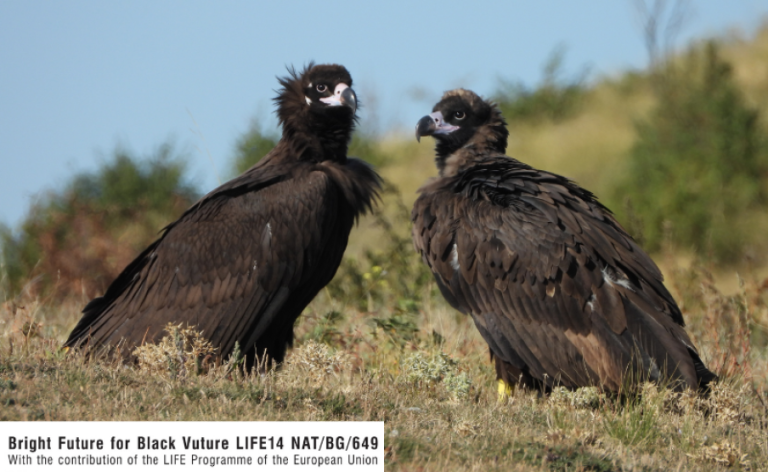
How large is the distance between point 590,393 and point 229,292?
266cm

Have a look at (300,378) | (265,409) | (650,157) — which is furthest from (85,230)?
(650,157)

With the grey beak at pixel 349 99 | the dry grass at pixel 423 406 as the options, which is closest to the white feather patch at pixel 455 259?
the dry grass at pixel 423 406

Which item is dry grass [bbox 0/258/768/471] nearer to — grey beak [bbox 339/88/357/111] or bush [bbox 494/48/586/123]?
grey beak [bbox 339/88/357/111]

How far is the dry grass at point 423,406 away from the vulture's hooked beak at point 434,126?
1875mm

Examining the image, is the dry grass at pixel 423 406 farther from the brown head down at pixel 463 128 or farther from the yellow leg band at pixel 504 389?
the brown head down at pixel 463 128

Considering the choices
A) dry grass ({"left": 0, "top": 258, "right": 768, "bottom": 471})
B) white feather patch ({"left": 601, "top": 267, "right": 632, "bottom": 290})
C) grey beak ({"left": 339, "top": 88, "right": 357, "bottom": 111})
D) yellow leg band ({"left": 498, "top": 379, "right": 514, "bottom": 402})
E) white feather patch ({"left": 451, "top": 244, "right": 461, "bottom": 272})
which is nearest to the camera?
dry grass ({"left": 0, "top": 258, "right": 768, "bottom": 471})

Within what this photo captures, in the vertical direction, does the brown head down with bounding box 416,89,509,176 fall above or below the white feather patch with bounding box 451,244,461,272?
above

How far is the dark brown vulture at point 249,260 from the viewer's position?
5.94m

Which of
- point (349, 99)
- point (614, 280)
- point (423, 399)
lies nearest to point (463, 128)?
point (349, 99)

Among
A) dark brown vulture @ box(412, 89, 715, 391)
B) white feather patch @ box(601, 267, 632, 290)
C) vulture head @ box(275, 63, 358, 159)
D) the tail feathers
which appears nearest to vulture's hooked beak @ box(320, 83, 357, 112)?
vulture head @ box(275, 63, 358, 159)

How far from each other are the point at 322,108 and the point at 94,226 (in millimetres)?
7839

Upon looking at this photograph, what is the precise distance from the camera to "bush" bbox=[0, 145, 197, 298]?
12.1 m

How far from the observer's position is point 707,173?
22.8 meters

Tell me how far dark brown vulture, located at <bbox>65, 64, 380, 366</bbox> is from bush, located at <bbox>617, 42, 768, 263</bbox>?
54.5ft
